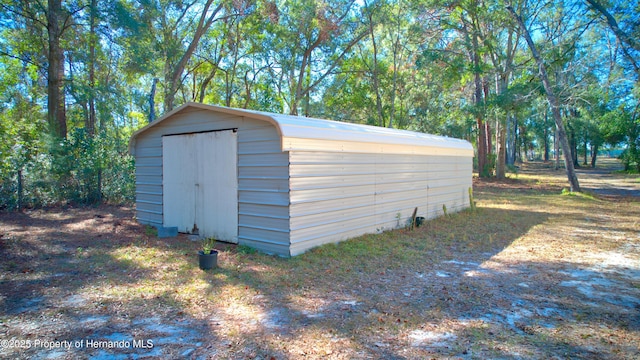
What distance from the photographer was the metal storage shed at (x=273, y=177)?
5676 millimetres

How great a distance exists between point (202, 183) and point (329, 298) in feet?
12.6

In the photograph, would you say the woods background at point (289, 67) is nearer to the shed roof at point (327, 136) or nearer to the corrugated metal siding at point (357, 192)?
the shed roof at point (327, 136)

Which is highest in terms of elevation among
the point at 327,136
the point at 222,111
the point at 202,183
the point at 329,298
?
the point at 222,111

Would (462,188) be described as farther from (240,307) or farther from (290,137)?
(240,307)

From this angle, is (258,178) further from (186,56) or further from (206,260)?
(186,56)

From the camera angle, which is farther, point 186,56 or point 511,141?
point 511,141

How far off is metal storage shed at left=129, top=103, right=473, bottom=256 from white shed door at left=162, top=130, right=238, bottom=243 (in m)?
0.02

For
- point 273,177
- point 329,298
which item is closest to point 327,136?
point 273,177

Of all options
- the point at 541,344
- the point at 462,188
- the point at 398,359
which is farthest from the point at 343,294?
the point at 462,188

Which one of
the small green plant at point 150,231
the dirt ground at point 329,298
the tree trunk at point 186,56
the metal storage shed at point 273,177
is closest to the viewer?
the dirt ground at point 329,298

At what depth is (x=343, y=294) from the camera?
4.20 m

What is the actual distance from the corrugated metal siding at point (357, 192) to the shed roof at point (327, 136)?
5.6 inches

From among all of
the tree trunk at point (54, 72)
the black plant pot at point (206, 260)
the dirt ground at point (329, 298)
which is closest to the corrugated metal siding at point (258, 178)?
the dirt ground at point (329, 298)

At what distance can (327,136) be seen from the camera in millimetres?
6137
